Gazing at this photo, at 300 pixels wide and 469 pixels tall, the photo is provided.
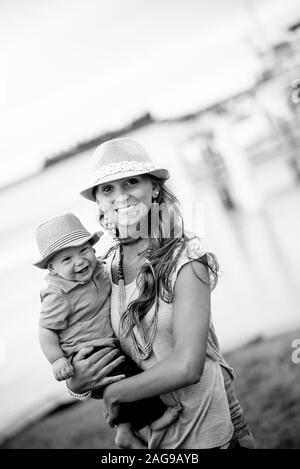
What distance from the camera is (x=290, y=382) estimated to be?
278 cm

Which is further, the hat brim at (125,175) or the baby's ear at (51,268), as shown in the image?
the baby's ear at (51,268)

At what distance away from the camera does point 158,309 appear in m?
1.21

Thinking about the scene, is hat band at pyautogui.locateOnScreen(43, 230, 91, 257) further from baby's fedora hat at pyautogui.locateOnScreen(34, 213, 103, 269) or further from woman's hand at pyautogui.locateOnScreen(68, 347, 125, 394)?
woman's hand at pyautogui.locateOnScreen(68, 347, 125, 394)

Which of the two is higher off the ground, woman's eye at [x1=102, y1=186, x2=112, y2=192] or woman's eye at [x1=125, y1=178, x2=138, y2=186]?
woman's eye at [x1=102, y1=186, x2=112, y2=192]

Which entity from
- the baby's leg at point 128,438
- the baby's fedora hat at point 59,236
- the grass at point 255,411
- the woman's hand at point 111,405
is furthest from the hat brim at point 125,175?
the grass at point 255,411

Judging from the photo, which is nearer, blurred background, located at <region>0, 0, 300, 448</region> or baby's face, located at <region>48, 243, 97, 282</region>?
baby's face, located at <region>48, 243, 97, 282</region>

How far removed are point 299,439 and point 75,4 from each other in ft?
7.88

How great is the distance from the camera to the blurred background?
2.59 m

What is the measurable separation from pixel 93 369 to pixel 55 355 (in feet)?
0.43

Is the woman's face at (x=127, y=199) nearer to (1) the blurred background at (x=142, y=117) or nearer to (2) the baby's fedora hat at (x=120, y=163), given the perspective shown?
(2) the baby's fedora hat at (x=120, y=163)

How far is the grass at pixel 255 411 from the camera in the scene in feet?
8.04

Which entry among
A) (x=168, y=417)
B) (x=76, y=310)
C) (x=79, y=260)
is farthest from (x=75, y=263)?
(x=168, y=417)
